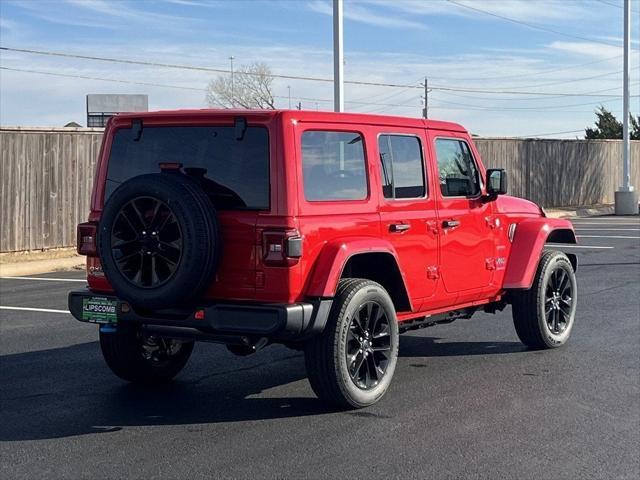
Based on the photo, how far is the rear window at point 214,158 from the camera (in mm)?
6324

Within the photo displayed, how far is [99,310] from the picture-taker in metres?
6.66

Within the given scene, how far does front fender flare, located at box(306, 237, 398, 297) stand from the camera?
6.25 meters

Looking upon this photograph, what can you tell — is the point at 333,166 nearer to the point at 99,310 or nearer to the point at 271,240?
the point at 271,240

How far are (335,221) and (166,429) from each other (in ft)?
5.82

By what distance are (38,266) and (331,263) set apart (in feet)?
38.5

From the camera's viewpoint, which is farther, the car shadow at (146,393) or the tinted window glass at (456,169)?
the tinted window glass at (456,169)

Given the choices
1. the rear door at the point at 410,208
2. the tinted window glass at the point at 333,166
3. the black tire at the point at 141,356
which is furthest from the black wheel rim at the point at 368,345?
the black tire at the point at 141,356

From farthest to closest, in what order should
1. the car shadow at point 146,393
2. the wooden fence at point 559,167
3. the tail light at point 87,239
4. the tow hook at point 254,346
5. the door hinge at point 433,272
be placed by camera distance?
1. the wooden fence at point 559,167
2. the door hinge at point 433,272
3. the tail light at point 87,239
4. the car shadow at point 146,393
5. the tow hook at point 254,346

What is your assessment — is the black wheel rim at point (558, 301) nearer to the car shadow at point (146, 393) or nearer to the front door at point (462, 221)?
the car shadow at point (146, 393)

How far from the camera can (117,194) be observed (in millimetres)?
6316

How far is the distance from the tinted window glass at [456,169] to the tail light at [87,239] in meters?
2.76

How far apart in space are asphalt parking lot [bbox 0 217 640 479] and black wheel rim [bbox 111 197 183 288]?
100 centimetres

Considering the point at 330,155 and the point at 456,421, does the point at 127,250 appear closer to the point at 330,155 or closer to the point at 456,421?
the point at 330,155

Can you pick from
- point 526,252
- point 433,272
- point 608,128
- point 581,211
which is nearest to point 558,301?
point 526,252
